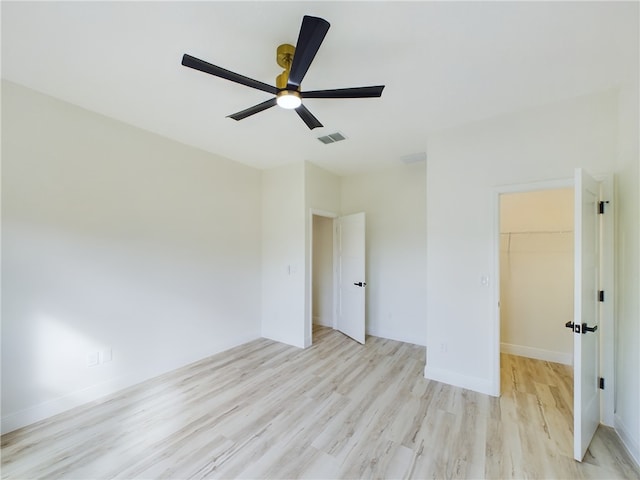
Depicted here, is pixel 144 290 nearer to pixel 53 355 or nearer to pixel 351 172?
pixel 53 355

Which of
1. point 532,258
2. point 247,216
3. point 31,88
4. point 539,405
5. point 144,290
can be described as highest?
point 31,88

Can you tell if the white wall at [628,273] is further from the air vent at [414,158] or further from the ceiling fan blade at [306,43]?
the ceiling fan blade at [306,43]

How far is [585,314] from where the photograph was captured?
1932 mm

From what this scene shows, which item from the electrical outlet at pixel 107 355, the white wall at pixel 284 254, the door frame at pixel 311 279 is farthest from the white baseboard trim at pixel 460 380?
the electrical outlet at pixel 107 355

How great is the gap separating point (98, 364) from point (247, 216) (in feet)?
8.36

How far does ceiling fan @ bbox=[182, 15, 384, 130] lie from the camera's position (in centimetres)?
136

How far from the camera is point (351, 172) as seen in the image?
15.5 feet

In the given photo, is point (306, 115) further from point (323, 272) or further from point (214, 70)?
point (323, 272)

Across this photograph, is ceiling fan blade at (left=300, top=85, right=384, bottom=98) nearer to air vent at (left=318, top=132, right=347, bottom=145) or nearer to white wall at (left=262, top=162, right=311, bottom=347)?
air vent at (left=318, top=132, right=347, bottom=145)

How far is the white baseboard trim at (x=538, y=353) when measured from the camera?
11.3 ft

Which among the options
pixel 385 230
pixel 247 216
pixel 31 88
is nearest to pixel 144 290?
pixel 247 216

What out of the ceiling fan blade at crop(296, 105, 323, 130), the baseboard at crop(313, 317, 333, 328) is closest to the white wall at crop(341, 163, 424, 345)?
the baseboard at crop(313, 317, 333, 328)

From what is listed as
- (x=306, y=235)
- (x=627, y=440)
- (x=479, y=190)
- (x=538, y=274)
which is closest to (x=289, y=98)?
(x=479, y=190)

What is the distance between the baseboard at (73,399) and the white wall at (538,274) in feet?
15.1
